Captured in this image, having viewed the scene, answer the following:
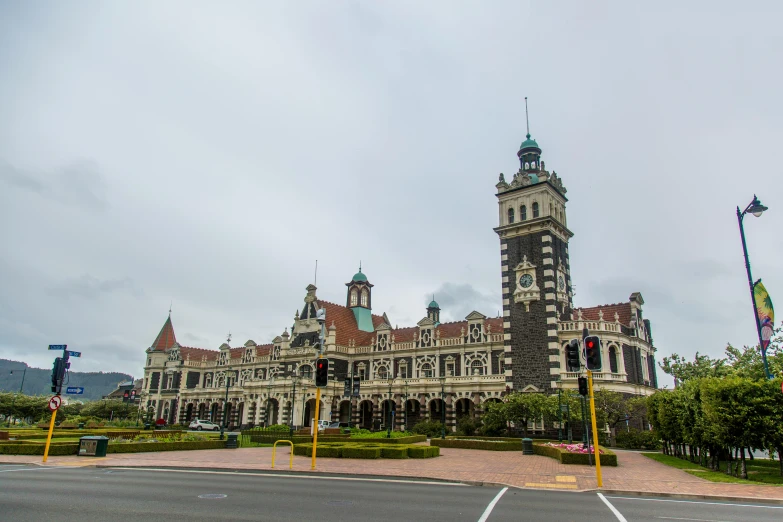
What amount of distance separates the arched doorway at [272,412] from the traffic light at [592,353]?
54827 millimetres

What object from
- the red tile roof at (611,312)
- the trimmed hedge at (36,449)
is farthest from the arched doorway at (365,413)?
the trimmed hedge at (36,449)

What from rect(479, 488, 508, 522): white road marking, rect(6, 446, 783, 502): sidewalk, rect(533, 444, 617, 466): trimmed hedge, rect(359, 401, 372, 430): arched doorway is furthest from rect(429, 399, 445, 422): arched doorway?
rect(479, 488, 508, 522): white road marking

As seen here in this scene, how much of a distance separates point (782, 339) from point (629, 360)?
40.7 feet

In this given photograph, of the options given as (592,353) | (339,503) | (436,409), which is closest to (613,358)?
(436,409)

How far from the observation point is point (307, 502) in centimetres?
1355

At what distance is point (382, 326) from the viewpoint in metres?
65.9

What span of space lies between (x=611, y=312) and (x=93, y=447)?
4356 cm

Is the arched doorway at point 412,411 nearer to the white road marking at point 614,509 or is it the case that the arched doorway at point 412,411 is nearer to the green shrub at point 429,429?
the green shrub at point 429,429

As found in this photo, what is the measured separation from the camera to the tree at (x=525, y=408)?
4306 centimetres

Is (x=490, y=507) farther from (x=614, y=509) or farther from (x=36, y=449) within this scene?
(x=36, y=449)

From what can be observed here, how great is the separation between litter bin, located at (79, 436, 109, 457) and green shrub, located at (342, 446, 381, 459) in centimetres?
1185

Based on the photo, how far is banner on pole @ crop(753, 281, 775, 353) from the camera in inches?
847

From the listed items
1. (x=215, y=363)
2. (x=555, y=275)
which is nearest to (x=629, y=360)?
(x=555, y=275)

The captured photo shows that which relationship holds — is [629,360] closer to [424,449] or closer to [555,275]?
[555,275]
